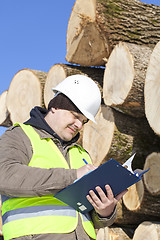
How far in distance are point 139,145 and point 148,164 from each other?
259 mm

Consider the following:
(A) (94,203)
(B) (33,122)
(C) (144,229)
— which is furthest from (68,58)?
(A) (94,203)

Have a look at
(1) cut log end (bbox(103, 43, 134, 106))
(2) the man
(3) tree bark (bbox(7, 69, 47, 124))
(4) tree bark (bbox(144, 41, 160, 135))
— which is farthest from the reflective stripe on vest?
(3) tree bark (bbox(7, 69, 47, 124))

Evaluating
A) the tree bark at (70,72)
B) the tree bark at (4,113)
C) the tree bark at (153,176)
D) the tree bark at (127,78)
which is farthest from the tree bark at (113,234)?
the tree bark at (4,113)

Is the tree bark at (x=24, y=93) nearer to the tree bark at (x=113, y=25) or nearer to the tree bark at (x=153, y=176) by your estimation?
the tree bark at (x=113, y=25)

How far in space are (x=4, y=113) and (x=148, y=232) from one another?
3.04 meters

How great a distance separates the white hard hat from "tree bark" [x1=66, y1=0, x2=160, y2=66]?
1.72m

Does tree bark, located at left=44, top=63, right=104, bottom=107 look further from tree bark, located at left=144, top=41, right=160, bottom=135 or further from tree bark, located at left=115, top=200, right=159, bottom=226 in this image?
tree bark, located at left=115, top=200, right=159, bottom=226

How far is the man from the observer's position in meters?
1.41

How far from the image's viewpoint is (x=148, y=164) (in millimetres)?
3066

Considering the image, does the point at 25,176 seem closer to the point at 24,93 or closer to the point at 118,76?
the point at 118,76

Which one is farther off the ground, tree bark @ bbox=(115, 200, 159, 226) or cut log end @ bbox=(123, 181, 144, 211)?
cut log end @ bbox=(123, 181, 144, 211)

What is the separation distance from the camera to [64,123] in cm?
165

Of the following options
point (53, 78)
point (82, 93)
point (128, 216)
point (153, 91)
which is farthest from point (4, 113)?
point (82, 93)

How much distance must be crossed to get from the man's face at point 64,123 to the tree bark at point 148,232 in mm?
1645
